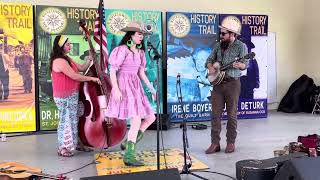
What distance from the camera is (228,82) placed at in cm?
488

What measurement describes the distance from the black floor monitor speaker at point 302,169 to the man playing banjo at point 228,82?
2.16 metres

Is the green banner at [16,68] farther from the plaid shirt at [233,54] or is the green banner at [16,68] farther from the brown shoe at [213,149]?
the plaid shirt at [233,54]

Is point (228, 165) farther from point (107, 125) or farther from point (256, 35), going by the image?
point (256, 35)

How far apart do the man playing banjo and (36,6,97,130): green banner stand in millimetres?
2653

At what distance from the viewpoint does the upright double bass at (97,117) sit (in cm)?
485

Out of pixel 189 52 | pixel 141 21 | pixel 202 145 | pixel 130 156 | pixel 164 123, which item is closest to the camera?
pixel 130 156

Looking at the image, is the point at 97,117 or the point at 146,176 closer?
the point at 146,176

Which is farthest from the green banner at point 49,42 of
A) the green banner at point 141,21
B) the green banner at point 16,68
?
the green banner at point 141,21

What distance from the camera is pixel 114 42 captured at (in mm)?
6941

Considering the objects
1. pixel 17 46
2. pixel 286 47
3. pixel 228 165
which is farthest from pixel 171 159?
pixel 286 47

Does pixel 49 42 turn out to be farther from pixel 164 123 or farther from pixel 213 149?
pixel 213 149

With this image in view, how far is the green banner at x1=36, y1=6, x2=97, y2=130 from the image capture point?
21.2 feet

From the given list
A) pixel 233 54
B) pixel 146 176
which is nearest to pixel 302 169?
pixel 146 176

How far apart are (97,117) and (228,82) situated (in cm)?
166
